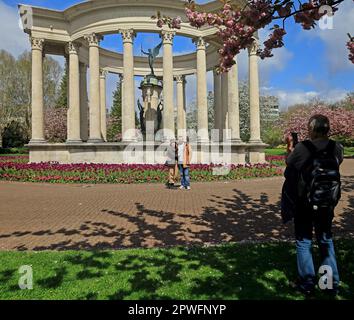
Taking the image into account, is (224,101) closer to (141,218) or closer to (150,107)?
(150,107)

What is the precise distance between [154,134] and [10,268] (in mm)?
18261

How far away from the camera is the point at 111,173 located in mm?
16594

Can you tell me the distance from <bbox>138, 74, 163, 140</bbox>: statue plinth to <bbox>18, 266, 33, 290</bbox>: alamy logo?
59.6 feet

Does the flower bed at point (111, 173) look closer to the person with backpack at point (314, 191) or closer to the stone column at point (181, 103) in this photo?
the person with backpack at point (314, 191)

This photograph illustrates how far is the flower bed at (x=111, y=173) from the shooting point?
16075 mm

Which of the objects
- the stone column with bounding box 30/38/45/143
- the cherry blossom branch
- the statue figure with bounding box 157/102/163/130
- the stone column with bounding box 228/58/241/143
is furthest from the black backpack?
the stone column with bounding box 30/38/45/143

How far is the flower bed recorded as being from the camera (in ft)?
52.7

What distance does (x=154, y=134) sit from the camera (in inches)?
899

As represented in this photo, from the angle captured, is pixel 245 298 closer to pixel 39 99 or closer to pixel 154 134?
pixel 154 134

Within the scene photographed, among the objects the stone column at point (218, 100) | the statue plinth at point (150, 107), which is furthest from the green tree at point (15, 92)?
the stone column at point (218, 100)

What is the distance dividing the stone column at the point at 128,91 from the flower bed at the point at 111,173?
13.5ft

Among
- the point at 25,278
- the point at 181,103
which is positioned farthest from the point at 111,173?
the point at 181,103

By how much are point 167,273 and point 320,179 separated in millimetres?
2391
